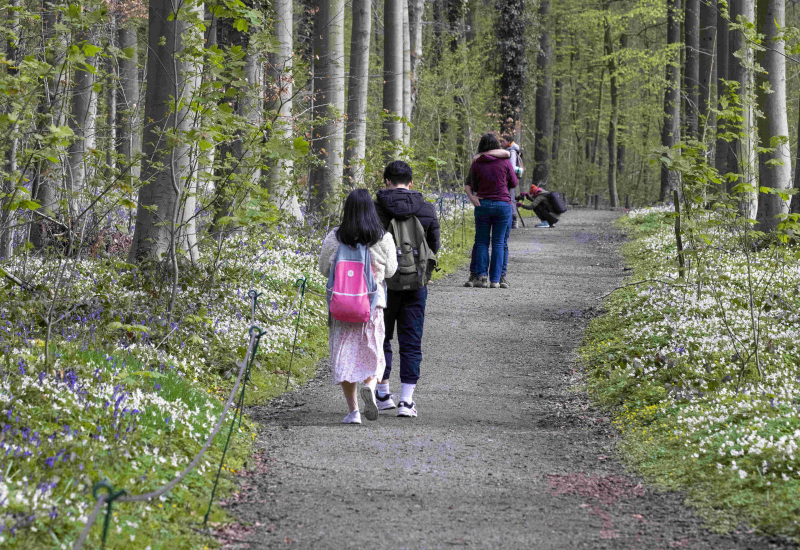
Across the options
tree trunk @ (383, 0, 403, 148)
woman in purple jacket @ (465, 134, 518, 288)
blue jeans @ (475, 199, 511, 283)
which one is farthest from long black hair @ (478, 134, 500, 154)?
tree trunk @ (383, 0, 403, 148)

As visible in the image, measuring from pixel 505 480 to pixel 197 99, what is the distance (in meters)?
4.23

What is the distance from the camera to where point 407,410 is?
684cm

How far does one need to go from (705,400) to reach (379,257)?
2844 mm

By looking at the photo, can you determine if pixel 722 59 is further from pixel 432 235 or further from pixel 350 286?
pixel 350 286

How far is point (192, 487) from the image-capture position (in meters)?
4.71

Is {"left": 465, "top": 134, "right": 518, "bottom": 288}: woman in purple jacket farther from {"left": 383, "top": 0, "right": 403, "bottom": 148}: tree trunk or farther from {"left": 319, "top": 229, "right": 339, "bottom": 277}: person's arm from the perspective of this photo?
{"left": 319, "top": 229, "right": 339, "bottom": 277}: person's arm

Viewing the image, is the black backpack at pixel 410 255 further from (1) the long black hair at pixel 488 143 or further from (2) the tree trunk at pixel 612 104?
(2) the tree trunk at pixel 612 104

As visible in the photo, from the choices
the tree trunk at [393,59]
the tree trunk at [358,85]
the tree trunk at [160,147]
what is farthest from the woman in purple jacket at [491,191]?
the tree trunk at [160,147]

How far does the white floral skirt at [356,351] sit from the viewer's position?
6.50m

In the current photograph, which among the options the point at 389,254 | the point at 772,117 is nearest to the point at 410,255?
the point at 389,254

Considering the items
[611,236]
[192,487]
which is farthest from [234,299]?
[611,236]

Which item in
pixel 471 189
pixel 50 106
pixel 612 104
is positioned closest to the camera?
pixel 50 106

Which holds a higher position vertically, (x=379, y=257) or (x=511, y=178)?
(x=511, y=178)

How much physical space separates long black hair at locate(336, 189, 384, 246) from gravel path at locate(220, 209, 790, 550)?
59.7 inches
